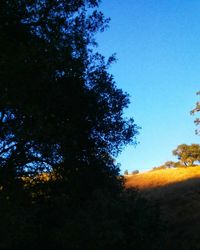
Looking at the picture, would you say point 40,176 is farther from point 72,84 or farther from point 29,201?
point 72,84

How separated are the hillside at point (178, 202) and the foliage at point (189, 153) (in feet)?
117

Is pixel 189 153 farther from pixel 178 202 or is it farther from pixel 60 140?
pixel 60 140

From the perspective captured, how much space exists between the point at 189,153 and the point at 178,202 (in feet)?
195

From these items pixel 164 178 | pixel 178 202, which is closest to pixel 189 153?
pixel 164 178

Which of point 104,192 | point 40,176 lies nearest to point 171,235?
point 104,192

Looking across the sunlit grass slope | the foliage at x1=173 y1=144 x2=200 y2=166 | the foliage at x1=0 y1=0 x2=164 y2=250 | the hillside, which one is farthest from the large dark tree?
the foliage at x1=173 y1=144 x2=200 y2=166

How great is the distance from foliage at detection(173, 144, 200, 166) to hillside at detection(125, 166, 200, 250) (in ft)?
117

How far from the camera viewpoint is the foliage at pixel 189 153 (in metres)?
91.0

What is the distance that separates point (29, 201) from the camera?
20000 mm

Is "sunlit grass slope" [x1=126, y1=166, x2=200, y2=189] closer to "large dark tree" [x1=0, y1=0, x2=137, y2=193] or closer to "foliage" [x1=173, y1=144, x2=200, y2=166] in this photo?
"large dark tree" [x1=0, y1=0, x2=137, y2=193]

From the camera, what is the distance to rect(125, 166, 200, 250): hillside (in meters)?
24.5

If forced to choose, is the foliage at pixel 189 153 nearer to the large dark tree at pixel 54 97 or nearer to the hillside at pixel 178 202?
the hillside at pixel 178 202

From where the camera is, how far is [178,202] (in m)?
35.4

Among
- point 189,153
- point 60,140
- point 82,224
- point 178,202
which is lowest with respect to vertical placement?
point 82,224
